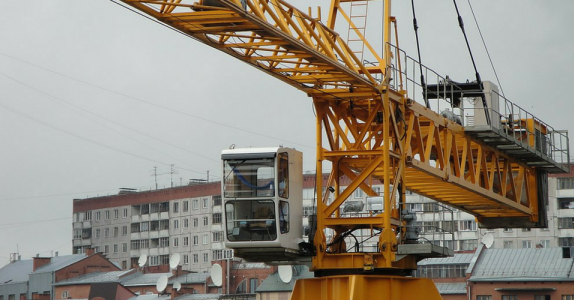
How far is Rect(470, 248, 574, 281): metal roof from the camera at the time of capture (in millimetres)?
77812

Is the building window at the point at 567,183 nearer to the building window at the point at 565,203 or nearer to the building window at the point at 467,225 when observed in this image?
the building window at the point at 565,203

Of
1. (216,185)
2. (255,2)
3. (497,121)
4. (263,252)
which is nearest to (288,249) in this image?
(263,252)

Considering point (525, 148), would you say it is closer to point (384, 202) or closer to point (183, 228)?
point (384, 202)

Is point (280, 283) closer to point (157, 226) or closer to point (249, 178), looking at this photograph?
point (157, 226)

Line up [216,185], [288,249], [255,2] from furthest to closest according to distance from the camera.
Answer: [216,185] → [288,249] → [255,2]

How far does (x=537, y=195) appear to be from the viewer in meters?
38.8

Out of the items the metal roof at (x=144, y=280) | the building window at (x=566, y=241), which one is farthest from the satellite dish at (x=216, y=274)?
the building window at (x=566, y=241)

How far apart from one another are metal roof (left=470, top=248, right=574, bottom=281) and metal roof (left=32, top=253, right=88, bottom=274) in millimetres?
49185

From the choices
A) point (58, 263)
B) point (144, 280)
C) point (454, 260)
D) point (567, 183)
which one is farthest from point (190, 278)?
point (567, 183)

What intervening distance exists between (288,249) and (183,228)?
4378 inches

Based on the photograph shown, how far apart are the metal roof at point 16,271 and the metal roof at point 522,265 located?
2263 inches

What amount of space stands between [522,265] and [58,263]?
5563cm

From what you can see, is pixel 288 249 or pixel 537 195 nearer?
pixel 288 249

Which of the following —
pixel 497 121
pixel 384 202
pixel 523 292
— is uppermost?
Answer: pixel 497 121
